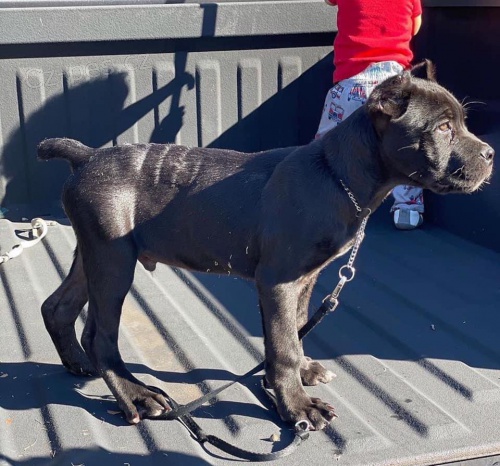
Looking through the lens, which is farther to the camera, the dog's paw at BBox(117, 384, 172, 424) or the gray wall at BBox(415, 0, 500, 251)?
the gray wall at BBox(415, 0, 500, 251)

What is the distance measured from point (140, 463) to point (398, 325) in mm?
1554

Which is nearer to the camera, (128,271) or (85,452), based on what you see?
(85,452)

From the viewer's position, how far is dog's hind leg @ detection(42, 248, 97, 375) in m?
3.30

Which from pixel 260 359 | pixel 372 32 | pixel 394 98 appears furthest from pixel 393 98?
pixel 372 32

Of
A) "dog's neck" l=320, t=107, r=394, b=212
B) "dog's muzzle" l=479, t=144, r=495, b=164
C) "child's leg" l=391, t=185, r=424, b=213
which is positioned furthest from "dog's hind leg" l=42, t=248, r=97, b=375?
"child's leg" l=391, t=185, r=424, b=213

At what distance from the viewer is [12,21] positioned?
4.78 metres

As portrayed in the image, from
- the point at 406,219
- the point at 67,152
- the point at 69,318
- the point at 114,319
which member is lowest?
the point at 406,219

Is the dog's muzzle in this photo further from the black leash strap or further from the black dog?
the black leash strap

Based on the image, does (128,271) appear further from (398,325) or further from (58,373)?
(398,325)

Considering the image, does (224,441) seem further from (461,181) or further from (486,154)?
(486,154)

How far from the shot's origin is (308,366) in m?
3.27

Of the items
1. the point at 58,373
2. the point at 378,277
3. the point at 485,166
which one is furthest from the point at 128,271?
the point at 378,277

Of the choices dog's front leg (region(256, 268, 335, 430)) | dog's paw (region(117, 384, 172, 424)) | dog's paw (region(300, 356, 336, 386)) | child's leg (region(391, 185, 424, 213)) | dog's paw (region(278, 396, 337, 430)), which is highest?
dog's front leg (region(256, 268, 335, 430))

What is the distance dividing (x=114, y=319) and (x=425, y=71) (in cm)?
154
